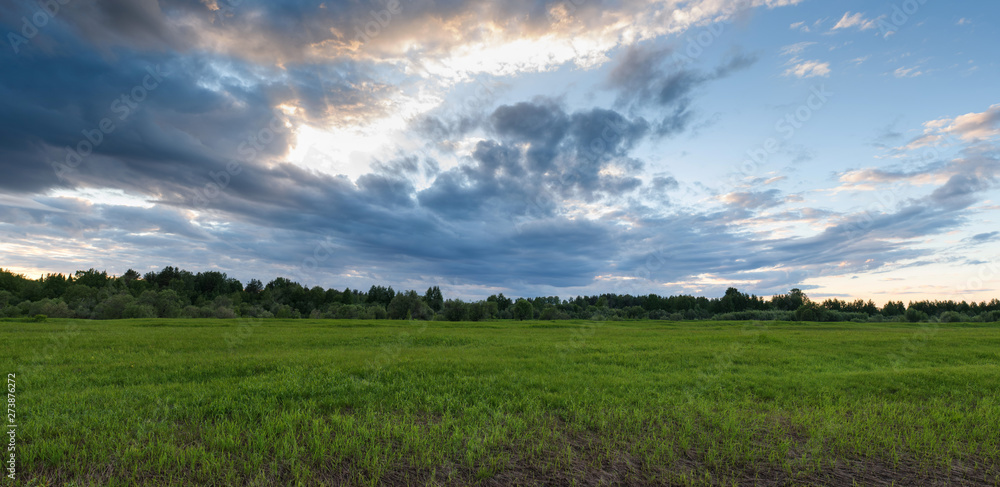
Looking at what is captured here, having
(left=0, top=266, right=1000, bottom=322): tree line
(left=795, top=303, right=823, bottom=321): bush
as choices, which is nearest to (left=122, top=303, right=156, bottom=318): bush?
(left=0, top=266, right=1000, bottom=322): tree line

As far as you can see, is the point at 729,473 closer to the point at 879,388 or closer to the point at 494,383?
the point at 494,383

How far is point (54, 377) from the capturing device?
44.0ft

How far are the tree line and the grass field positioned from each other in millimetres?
54590

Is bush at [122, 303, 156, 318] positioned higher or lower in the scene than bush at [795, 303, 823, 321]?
lower

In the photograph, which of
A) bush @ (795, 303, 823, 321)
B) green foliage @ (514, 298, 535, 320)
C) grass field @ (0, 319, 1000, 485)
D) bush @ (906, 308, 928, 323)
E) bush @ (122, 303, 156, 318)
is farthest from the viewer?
green foliage @ (514, 298, 535, 320)

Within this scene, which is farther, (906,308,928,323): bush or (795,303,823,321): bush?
(906,308,928,323): bush

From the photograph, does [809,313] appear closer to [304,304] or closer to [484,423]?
[484,423]

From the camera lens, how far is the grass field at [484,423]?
23.6 ft

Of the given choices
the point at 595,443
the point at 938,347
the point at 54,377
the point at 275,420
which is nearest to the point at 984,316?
the point at 938,347

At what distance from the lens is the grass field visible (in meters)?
7.19

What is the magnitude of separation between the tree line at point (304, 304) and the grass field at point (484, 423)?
54.6m

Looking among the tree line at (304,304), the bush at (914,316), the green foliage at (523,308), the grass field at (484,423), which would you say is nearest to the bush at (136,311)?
the tree line at (304,304)

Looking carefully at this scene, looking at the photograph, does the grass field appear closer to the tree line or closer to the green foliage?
the tree line

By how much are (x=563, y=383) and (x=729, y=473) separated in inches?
261
